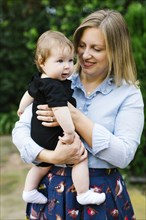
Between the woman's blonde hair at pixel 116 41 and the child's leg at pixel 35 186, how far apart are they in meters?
0.59

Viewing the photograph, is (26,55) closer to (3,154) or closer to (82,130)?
(3,154)

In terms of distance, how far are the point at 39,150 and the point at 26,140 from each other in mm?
89

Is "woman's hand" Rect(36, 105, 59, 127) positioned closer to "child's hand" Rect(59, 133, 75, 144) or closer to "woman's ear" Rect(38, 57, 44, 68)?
"child's hand" Rect(59, 133, 75, 144)

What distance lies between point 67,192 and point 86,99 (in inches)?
18.3

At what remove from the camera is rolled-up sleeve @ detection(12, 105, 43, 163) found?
2242 millimetres

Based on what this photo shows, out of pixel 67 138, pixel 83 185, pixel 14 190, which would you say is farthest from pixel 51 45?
pixel 14 190

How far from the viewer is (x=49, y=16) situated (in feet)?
23.9

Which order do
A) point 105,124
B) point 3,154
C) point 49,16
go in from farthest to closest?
point 49,16
point 3,154
point 105,124

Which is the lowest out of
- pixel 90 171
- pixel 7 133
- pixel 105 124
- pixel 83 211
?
pixel 7 133

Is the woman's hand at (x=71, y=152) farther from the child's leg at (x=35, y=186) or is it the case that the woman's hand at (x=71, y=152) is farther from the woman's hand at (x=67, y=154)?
the child's leg at (x=35, y=186)

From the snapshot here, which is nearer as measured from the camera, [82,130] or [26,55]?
[82,130]

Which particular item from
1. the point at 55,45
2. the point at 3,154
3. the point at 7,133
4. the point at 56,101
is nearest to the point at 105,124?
the point at 56,101

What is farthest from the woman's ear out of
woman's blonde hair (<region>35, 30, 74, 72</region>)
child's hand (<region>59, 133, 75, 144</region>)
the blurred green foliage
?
the blurred green foliage

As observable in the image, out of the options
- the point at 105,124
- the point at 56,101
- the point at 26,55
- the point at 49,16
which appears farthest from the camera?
the point at 26,55
